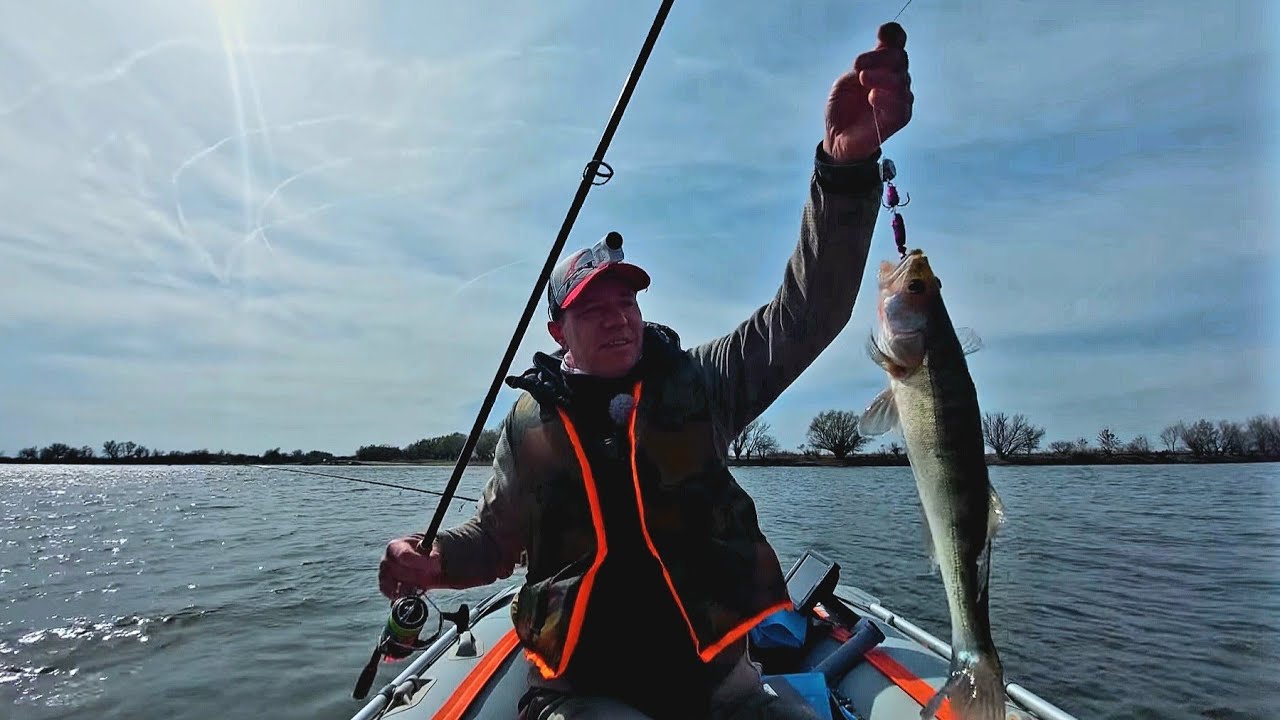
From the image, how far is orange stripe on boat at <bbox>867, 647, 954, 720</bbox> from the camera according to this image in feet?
12.9

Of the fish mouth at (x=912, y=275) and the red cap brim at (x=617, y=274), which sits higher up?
the red cap brim at (x=617, y=274)

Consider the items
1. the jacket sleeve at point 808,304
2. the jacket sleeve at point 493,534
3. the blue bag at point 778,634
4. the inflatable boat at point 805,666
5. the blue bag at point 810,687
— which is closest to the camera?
the jacket sleeve at point 808,304

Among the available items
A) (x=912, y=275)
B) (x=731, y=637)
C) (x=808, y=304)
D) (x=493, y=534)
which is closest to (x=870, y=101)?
(x=912, y=275)

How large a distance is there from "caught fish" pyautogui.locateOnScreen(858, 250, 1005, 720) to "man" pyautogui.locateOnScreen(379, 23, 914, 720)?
26.8 inches

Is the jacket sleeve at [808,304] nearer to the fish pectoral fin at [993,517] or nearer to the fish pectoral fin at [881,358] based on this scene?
the fish pectoral fin at [881,358]

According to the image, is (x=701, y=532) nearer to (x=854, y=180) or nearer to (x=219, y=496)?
(x=854, y=180)

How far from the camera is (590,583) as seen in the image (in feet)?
8.87

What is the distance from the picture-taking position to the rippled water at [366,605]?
6.98m

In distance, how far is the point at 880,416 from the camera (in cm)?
206

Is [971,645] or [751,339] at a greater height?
[751,339]

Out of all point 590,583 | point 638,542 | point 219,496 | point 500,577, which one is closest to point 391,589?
point 500,577

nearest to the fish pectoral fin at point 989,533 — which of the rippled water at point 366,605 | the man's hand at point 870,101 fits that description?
the man's hand at point 870,101

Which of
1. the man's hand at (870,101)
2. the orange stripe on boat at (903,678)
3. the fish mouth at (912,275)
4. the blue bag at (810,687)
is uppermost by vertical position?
the man's hand at (870,101)

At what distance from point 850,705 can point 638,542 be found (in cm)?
235
